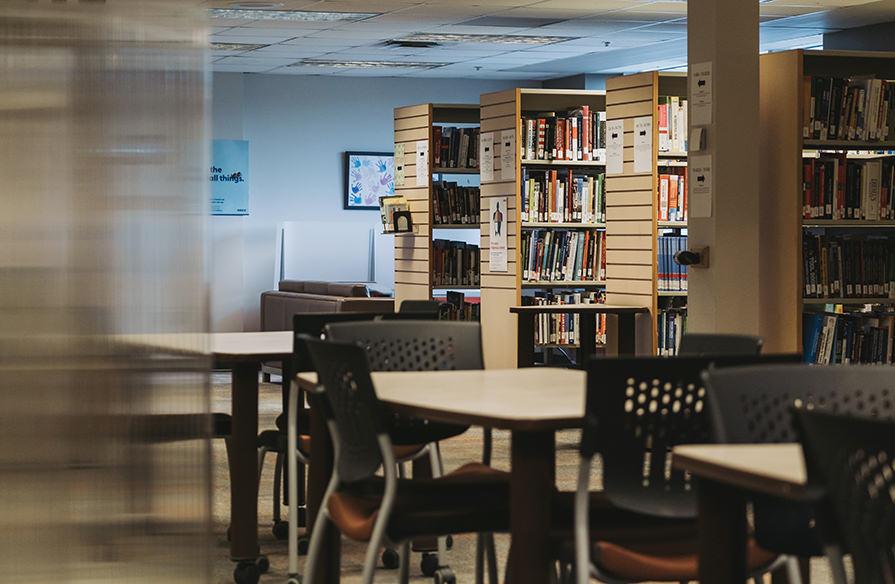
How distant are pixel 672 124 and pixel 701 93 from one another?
4.13 ft

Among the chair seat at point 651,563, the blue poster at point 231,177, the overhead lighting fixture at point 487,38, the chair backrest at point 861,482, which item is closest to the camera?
the chair backrest at point 861,482

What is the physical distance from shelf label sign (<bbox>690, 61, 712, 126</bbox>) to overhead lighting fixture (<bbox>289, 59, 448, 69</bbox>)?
649 cm

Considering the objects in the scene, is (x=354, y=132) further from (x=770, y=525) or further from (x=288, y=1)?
(x=770, y=525)

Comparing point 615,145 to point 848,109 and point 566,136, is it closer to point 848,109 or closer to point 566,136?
point 566,136

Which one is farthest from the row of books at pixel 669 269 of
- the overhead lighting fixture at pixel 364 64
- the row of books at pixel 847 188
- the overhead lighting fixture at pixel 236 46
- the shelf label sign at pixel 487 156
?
the overhead lighting fixture at pixel 364 64

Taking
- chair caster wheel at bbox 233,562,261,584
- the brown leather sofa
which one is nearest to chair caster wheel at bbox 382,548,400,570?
chair caster wheel at bbox 233,562,261,584

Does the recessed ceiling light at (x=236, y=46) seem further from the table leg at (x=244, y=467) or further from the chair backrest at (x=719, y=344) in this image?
the chair backrest at (x=719, y=344)

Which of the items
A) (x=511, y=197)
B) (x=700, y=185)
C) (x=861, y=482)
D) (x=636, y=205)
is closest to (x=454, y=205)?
(x=511, y=197)

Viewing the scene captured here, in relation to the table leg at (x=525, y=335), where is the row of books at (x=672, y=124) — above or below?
above

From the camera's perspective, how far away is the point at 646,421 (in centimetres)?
238

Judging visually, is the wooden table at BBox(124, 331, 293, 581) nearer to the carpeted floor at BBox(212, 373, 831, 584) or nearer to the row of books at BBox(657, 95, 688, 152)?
the carpeted floor at BBox(212, 373, 831, 584)

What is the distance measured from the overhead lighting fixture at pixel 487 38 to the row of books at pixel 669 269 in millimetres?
3763

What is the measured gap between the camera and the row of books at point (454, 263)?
28.1ft

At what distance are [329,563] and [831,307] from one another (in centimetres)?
443
